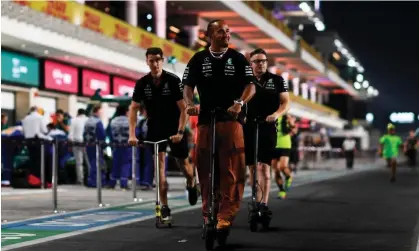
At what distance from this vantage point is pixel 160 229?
404 inches

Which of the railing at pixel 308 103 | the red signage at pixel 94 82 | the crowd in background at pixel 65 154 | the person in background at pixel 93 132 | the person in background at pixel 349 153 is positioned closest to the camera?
the crowd in background at pixel 65 154

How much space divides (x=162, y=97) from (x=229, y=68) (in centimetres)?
234

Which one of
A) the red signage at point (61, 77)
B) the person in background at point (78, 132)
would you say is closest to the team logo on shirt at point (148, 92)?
the person in background at point (78, 132)

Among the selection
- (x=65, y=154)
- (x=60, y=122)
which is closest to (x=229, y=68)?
(x=65, y=154)

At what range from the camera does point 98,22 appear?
2909cm

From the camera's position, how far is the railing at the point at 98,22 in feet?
83.2

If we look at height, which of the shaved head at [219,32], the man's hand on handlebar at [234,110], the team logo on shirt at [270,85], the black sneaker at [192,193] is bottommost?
the black sneaker at [192,193]

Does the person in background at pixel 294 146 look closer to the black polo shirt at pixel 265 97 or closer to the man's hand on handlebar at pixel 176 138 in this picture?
the black polo shirt at pixel 265 97

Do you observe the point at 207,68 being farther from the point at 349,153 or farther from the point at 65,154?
the point at 349,153

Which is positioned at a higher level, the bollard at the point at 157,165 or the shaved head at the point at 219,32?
the shaved head at the point at 219,32

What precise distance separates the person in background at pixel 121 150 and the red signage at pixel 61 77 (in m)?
10.6

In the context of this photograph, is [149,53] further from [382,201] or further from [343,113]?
[343,113]

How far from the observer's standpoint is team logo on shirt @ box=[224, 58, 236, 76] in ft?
27.7

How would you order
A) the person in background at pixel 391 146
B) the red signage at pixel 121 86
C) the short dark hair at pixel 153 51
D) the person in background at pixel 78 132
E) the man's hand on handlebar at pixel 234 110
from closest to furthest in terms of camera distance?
the man's hand on handlebar at pixel 234 110 < the short dark hair at pixel 153 51 < the person in background at pixel 78 132 < the person in background at pixel 391 146 < the red signage at pixel 121 86
